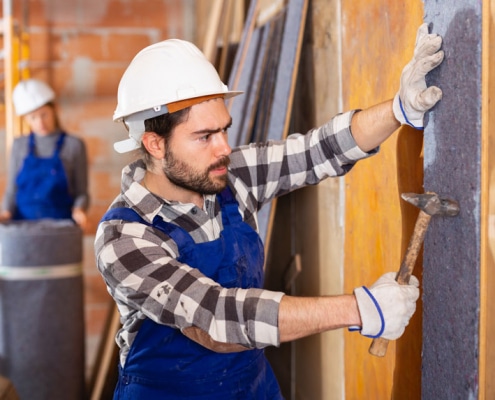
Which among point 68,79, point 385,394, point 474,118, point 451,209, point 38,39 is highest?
point 38,39

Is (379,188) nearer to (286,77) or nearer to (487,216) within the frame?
(487,216)

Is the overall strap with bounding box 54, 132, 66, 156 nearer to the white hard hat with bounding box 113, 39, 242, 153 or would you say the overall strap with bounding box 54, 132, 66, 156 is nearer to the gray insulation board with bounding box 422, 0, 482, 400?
the white hard hat with bounding box 113, 39, 242, 153

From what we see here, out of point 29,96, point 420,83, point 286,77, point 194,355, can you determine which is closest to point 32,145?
point 29,96

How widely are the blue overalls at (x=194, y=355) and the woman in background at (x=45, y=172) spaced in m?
2.36

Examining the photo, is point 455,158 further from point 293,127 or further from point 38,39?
point 38,39

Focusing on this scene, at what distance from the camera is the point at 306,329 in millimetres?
1083

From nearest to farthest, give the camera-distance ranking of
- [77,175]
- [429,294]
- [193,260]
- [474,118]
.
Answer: [474,118], [429,294], [193,260], [77,175]

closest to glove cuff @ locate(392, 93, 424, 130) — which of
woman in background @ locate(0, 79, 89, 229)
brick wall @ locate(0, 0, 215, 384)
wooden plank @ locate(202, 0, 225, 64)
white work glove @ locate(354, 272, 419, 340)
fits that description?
white work glove @ locate(354, 272, 419, 340)

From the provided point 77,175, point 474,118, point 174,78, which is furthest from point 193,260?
point 77,175

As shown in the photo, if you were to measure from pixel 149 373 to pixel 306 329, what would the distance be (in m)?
0.51

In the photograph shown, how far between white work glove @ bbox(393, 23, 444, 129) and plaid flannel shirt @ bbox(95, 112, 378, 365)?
8.5 inches

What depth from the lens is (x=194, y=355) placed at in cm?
140

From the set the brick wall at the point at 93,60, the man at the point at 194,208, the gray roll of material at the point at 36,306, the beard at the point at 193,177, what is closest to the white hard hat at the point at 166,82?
the man at the point at 194,208

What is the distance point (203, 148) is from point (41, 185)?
8.34ft
